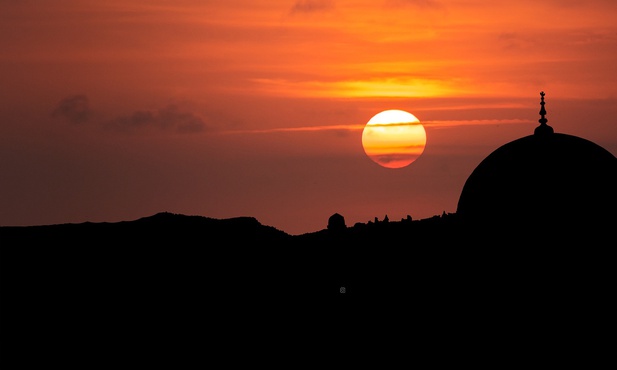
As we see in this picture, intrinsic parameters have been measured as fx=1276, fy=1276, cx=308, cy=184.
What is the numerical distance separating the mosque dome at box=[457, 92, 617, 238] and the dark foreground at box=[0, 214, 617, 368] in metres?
0.48

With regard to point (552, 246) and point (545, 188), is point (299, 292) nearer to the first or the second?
point (545, 188)

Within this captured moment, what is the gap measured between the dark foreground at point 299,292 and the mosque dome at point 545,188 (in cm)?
48

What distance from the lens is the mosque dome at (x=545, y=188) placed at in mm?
34938

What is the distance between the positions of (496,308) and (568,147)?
16.4ft

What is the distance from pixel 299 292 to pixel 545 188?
22.8m

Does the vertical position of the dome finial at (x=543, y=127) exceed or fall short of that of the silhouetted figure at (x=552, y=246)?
it exceeds it

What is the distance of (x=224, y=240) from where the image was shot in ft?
251

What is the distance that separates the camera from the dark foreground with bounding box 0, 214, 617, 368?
3484cm

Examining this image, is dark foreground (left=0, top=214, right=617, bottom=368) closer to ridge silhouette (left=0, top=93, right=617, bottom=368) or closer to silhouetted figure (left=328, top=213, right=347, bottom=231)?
ridge silhouette (left=0, top=93, right=617, bottom=368)

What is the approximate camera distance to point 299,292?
5669 centimetres

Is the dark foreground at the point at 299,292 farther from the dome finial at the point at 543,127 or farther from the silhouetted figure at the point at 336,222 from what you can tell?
the dome finial at the point at 543,127

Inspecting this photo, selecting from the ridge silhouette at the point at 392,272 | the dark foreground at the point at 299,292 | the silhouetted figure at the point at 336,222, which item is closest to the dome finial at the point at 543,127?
the ridge silhouette at the point at 392,272

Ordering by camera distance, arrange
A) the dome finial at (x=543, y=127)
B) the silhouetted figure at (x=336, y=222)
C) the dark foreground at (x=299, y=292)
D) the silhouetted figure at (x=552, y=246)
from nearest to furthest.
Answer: the silhouetted figure at (x=552, y=246)
the dark foreground at (x=299, y=292)
the dome finial at (x=543, y=127)
the silhouetted figure at (x=336, y=222)

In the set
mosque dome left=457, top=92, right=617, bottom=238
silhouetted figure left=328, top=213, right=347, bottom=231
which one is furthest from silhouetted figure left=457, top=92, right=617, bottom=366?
silhouetted figure left=328, top=213, right=347, bottom=231
